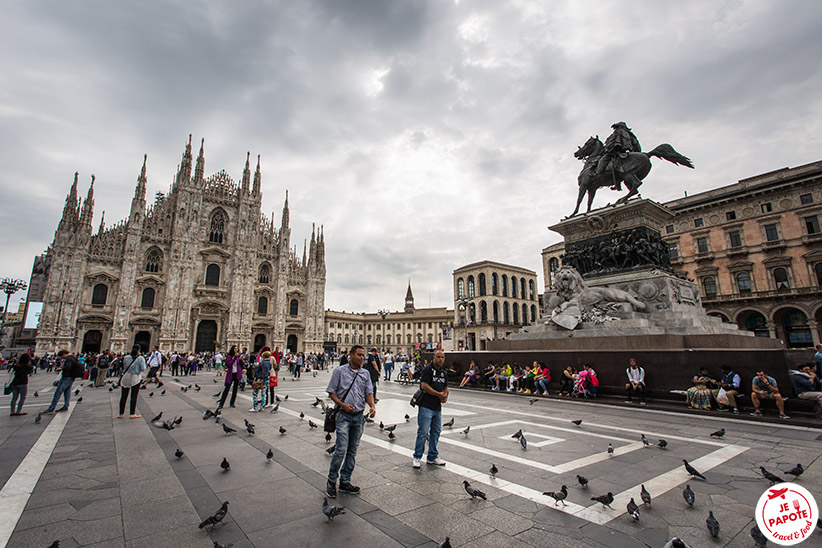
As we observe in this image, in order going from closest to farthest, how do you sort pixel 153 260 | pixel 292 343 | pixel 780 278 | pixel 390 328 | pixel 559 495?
1. pixel 559 495
2. pixel 780 278
3. pixel 153 260
4. pixel 292 343
5. pixel 390 328

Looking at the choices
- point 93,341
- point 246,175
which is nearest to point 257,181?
point 246,175

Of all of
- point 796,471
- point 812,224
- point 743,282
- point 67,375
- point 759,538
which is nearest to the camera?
point 759,538

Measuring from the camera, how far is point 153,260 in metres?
40.9

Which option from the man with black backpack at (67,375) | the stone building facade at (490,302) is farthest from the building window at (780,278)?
the man with black backpack at (67,375)

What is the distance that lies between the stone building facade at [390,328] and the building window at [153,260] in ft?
149

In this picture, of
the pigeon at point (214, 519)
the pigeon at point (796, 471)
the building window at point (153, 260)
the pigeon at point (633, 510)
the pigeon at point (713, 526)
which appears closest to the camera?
the pigeon at point (713, 526)

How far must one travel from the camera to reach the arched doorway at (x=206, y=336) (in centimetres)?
4134

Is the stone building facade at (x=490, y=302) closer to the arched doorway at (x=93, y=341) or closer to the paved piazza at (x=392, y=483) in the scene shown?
the arched doorway at (x=93, y=341)

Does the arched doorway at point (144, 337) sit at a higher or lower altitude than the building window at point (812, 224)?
lower

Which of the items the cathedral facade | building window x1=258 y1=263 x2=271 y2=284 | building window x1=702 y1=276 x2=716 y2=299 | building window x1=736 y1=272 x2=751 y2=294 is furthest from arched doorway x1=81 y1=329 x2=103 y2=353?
building window x1=736 y1=272 x2=751 y2=294

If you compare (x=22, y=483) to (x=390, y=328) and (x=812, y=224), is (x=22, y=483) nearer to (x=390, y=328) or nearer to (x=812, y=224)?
(x=812, y=224)

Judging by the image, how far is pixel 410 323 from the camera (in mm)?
89062

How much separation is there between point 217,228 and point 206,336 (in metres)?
12.4

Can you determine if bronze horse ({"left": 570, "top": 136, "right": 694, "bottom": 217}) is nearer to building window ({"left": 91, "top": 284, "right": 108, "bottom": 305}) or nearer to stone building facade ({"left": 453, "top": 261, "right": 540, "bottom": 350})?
building window ({"left": 91, "top": 284, "right": 108, "bottom": 305})
